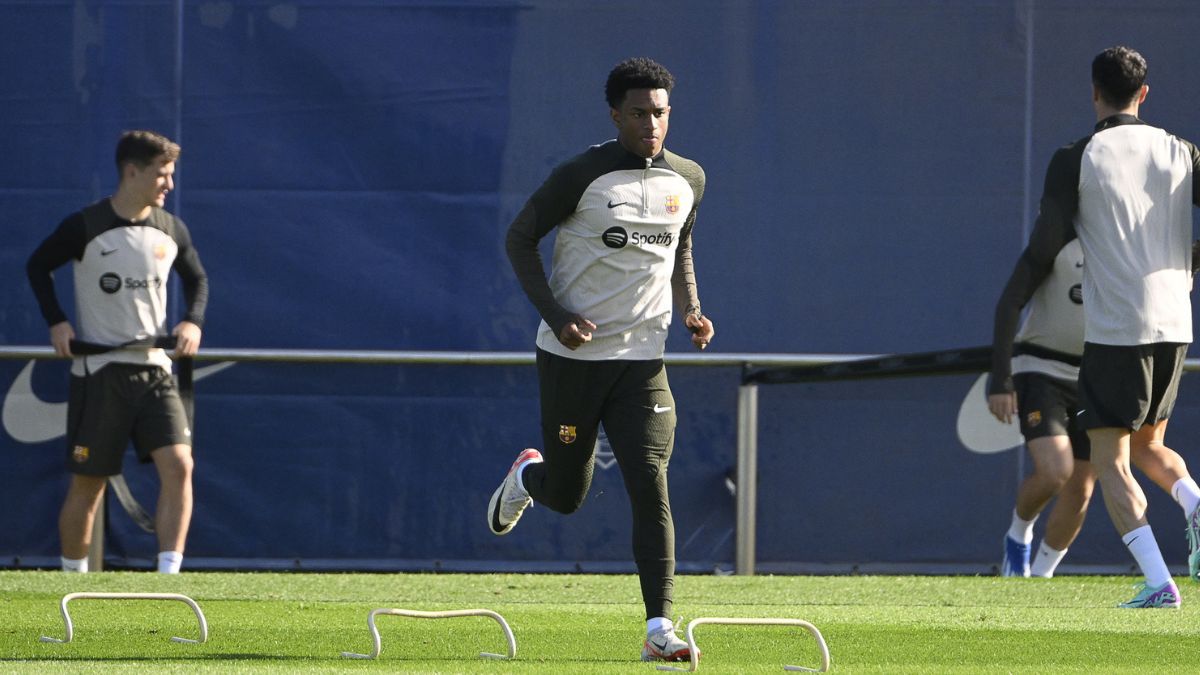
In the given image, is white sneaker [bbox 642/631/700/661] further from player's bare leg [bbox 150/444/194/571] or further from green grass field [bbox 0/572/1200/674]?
player's bare leg [bbox 150/444/194/571]

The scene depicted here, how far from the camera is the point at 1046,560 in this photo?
31.1 ft

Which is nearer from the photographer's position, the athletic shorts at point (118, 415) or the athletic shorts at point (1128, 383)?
the athletic shorts at point (1128, 383)

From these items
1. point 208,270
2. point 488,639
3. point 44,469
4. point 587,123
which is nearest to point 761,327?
point 587,123

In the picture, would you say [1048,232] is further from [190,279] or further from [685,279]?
[190,279]

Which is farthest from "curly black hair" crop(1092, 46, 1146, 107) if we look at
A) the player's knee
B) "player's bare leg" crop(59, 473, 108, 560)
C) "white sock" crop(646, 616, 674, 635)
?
"player's bare leg" crop(59, 473, 108, 560)

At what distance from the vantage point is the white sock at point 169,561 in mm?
9141

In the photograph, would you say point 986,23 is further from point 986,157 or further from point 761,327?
point 761,327

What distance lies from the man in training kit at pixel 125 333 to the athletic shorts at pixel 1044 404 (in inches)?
159

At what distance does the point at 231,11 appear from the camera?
10422 mm

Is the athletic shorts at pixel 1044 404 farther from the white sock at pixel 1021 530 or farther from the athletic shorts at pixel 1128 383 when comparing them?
the athletic shorts at pixel 1128 383

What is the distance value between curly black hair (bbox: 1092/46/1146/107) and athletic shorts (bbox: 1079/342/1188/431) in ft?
2.99

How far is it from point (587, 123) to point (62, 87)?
9.51ft

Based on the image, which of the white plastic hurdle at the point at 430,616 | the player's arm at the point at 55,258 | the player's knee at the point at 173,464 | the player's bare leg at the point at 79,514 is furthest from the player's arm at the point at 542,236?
the player's bare leg at the point at 79,514

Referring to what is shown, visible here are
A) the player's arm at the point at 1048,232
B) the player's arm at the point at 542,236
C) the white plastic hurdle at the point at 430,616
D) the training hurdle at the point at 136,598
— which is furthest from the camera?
the player's arm at the point at 1048,232
